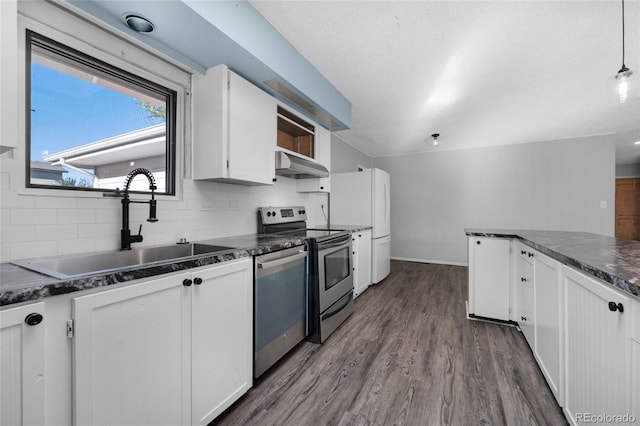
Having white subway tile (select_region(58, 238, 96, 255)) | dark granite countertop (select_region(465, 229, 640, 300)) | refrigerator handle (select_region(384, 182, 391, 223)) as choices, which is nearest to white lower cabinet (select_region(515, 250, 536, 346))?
dark granite countertop (select_region(465, 229, 640, 300))

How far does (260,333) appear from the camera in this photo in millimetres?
1757

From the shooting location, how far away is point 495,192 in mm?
5258

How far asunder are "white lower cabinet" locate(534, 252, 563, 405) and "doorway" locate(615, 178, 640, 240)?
7872 mm

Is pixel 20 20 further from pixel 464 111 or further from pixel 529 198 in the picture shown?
pixel 529 198

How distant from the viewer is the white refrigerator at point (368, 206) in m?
4.02

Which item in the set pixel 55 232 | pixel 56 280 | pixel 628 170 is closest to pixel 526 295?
pixel 56 280

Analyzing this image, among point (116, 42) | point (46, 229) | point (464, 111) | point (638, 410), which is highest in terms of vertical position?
point (464, 111)

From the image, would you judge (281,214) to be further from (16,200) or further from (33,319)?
(33,319)

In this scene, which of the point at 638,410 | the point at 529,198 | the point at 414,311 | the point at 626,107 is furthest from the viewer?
the point at 529,198

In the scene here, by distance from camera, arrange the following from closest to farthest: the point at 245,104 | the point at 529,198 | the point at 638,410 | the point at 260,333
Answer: the point at 638,410 → the point at 260,333 → the point at 245,104 → the point at 529,198

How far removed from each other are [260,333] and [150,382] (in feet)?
2.39

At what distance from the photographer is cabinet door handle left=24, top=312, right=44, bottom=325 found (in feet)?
2.56

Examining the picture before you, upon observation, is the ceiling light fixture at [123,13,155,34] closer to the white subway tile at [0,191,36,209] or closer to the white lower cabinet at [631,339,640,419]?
the white subway tile at [0,191,36,209]

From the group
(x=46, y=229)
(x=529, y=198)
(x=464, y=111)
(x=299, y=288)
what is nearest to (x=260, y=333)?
(x=299, y=288)
